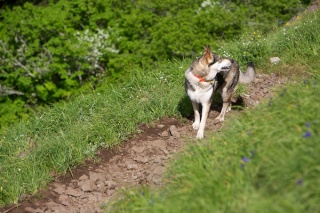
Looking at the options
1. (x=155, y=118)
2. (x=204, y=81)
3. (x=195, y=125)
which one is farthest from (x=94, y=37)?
(x=204, y=81)

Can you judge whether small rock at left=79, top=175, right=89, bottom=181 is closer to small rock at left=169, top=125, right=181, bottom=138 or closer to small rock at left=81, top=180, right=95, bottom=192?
small rock at left=81, top=180, right=95, bottom=192

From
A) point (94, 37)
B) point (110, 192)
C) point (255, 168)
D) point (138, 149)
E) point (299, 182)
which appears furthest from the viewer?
point (94, 37)

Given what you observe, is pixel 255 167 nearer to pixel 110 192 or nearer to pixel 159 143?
pixel 110 192

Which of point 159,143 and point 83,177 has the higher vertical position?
point 159,143

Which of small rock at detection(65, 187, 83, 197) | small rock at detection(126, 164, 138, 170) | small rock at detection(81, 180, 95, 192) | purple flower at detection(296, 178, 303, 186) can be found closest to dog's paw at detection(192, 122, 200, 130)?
small rock at detection(126, 164, 138, 170)

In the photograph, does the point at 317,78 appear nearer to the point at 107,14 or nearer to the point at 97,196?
the point at 97,196

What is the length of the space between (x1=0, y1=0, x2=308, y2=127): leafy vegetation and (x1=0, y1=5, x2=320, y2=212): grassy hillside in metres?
3.09

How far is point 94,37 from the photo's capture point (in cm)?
1141

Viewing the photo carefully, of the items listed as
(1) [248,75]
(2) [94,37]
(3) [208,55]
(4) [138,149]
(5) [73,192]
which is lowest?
(2) [94,37]

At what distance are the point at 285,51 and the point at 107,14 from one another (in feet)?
19.4

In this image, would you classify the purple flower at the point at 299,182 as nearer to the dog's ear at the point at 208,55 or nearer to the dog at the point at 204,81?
Result: the dog at the point at 204,81

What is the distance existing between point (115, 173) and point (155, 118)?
3.81 ft

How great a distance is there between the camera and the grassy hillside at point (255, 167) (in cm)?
296

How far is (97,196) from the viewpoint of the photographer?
183 inches
